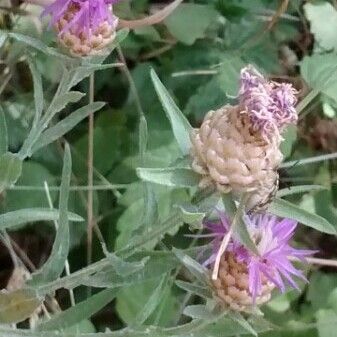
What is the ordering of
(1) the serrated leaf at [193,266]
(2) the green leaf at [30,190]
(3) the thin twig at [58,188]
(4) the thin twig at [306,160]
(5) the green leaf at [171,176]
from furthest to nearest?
(2) the green leaf at [30,190]
(3) the thin twig at [58,188]
(4) the thin twig at [306,160]
(1) the serrated leaf at [193,266]
(5) the green leaf at [171,176]

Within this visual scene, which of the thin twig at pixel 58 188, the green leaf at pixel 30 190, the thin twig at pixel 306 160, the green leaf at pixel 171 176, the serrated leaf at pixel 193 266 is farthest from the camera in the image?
the green leaf at pixel 30 190

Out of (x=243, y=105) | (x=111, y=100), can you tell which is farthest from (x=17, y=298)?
(x=111, y=100)

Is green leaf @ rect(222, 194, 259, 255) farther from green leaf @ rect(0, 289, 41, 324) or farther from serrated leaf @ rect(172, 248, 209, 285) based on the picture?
green leaf @ rect(0, 289, 41, 324)

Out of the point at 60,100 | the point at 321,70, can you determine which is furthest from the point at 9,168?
the point at 321,70

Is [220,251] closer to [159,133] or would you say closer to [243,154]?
[243,154]

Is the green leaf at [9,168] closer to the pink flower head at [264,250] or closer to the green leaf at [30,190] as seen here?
the pink flower head at [264,250]

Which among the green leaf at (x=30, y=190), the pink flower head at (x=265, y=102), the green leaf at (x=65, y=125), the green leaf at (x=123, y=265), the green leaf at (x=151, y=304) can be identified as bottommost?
the green leaf at (x=30, y=190)

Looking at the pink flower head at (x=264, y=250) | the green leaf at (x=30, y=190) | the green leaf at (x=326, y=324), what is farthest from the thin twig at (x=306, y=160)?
the green leaf at (x=30, y=190)
